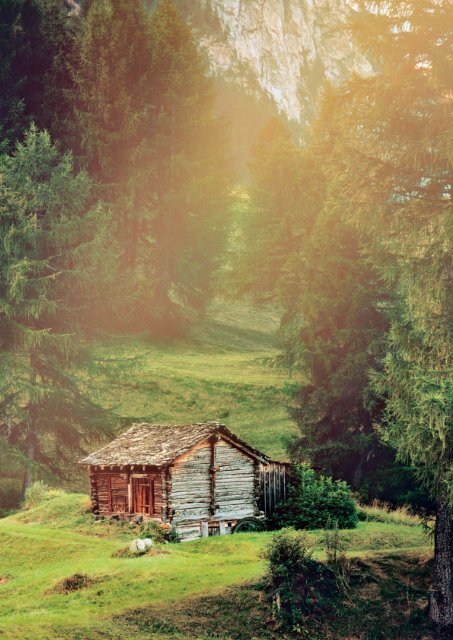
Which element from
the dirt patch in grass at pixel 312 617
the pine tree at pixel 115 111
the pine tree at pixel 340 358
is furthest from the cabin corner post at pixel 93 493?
the pine tree at pixel 115 111

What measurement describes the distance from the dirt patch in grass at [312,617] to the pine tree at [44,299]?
793 inches

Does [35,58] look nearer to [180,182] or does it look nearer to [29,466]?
[180,182]

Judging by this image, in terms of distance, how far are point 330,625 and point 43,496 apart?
20283 millimetres

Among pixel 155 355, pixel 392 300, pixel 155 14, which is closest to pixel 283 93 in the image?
pixel 155 14

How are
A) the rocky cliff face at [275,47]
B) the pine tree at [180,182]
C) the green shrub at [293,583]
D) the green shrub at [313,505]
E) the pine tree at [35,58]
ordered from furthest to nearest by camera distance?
1. the rocky cliff face at [275,47]
2. the pine tree at [180,182]
3. the pine tree at [35,58]
4. the green shrub at [313,505]
5. the green shrub at [293,583]

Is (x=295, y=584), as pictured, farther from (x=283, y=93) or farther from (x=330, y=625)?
(x=283, y=93)

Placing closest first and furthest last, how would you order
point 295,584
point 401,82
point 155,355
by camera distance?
point 401,82 → point 295,584 → point 155,355

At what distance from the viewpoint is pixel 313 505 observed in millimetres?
34406

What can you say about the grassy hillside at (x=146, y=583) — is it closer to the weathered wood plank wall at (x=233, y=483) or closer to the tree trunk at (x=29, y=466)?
the weathered wood plank wall at (x=233, y=483)

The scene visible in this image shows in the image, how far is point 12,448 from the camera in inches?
1602

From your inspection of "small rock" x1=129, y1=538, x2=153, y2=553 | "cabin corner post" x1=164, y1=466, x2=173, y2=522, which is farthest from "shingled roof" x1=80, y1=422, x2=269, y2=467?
"small rock" x1=129, y1=538, x2=153, y2=553

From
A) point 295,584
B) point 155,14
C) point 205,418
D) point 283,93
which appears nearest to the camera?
point 295,584

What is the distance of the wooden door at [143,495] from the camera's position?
3350cm

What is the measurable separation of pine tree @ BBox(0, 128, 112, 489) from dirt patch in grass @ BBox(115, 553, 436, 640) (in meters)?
20.1
